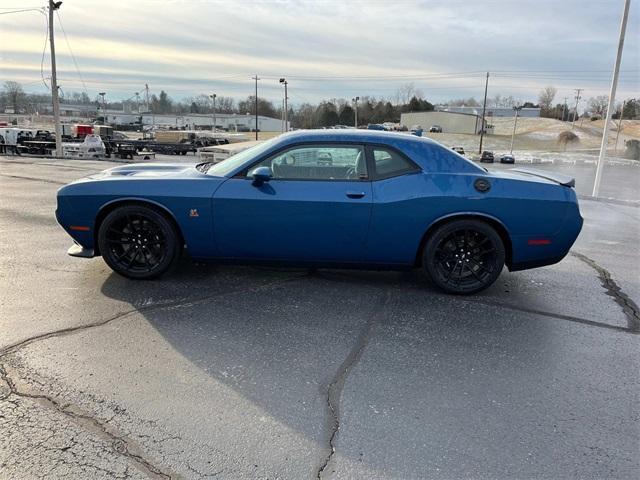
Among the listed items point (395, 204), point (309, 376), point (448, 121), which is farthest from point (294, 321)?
point (448, 121)

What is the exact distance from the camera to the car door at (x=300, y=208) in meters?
4.12

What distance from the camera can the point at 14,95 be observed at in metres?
111

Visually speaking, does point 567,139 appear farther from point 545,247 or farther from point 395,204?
point 395,204

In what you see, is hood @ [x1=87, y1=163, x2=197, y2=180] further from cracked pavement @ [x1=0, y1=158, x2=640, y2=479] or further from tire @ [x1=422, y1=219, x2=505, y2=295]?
tire @ [x1=422, y1=219, x2=505, y2=295]

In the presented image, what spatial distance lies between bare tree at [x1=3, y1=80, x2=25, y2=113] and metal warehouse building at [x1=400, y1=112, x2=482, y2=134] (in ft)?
301

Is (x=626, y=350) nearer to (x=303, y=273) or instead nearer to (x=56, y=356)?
(x=303, y=273)

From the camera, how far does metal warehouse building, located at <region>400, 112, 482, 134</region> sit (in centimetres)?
10575

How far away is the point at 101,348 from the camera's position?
3170 mm

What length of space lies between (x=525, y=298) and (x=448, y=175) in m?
1.44

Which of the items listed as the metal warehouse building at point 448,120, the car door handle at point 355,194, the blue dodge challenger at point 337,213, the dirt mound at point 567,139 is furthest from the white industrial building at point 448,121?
the car door handle at point 355,194

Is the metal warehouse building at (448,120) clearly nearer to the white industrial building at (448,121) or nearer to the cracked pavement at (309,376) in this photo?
the white industrial building at (448,121)

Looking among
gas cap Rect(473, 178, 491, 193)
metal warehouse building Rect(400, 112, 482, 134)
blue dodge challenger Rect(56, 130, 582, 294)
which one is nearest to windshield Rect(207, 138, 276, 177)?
blue dodge challenger Rect(56, 130, 582, 294)

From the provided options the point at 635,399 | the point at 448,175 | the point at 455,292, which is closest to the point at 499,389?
the point at 635,399

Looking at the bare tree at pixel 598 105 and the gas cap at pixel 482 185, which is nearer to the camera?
the gas cap at pixel 482 185
